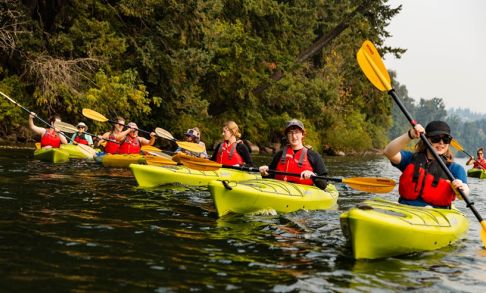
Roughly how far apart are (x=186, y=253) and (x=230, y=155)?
462 cm

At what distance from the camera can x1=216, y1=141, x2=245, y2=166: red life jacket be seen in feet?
29.8

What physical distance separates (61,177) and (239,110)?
18125mm

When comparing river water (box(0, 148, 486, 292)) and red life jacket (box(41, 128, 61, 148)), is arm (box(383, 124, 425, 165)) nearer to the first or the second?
river water (box(0, 148, 486, 292))

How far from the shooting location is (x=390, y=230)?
4625 millimetres

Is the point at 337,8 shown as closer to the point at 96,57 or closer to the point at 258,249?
the point at 96,57

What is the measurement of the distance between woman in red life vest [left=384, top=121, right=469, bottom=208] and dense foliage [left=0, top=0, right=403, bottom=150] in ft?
40.1

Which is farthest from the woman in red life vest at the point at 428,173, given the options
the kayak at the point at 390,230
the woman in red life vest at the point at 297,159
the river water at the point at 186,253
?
the woman in red life vest at the point at 297,159

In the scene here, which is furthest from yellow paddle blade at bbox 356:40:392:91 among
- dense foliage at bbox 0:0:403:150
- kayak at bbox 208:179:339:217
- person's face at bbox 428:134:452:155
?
dense foliage at bbox 0:0:403:150

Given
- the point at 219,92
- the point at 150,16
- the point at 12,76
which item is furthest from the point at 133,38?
the point at 219,92

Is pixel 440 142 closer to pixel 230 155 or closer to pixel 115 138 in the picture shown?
pixel 230 155

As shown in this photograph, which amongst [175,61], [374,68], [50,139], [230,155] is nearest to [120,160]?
[50,139]

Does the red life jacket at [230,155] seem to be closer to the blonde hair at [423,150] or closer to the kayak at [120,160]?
the kayak at [120,160]

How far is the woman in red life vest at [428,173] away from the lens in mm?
5586

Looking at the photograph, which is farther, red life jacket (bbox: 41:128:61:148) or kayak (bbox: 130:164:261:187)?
red life jacket (bbox: 41:128:61:148)
